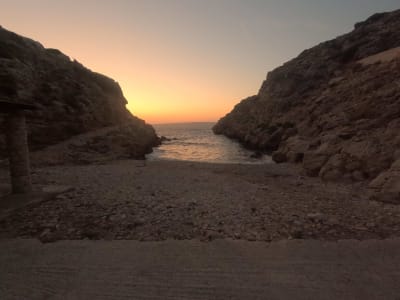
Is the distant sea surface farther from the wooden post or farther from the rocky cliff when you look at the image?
the wooden post

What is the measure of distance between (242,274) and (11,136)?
433 inches

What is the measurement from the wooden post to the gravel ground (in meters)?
1.78

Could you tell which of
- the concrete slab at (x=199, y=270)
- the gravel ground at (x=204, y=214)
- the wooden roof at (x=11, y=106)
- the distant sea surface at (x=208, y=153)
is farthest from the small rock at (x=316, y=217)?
the distant sea surface at (x=208, y=153)

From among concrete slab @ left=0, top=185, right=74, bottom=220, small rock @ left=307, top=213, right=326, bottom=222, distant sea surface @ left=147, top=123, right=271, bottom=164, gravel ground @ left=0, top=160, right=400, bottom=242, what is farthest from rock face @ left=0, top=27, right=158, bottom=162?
small rock @ left=307, top=213, right=326, bottom=222

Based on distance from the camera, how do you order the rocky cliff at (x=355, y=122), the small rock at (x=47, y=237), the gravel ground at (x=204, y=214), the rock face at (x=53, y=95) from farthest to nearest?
the rock face at (x=53, y=95)
the rocky cliff at (x=355, y=122)
the gravel ground at (x=204, y=214)
the small rock at (x=47, y=237)

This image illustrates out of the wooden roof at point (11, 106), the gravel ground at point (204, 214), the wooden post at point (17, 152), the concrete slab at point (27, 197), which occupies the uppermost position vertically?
the wooden roof at point (11, 106)

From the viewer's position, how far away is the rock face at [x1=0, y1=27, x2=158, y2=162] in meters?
26.0

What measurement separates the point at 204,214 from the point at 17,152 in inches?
332

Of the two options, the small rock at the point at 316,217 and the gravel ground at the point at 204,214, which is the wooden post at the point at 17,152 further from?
the small rock at the point at 316,217

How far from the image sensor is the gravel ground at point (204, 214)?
327 inches

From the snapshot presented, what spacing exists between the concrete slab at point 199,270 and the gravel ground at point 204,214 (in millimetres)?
630

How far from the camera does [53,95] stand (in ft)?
95.8

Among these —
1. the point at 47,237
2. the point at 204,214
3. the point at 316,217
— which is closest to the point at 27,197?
the point at 47,237

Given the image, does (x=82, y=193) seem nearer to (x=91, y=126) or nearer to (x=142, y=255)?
(x=142, y=255)
